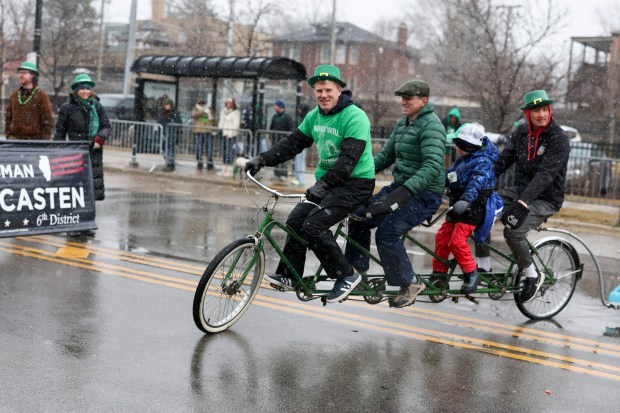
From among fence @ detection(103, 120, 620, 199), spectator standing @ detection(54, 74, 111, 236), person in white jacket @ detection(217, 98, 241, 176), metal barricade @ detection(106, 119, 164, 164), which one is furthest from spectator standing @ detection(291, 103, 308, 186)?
spectator standing @ detection(54, 74, 111, 236)

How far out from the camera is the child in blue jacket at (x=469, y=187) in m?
7.02

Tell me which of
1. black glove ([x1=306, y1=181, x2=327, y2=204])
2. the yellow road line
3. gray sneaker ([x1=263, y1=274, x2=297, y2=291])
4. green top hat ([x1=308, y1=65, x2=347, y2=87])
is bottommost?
the yellow road line

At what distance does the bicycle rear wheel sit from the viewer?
25.5ft

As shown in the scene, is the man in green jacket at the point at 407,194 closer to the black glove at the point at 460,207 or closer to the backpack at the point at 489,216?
the black glove at the point at 460,207

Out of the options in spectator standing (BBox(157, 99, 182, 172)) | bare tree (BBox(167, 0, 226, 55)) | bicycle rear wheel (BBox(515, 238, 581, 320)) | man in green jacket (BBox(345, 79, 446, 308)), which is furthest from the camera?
bare tree (BBox(167, 0, 226, 55))

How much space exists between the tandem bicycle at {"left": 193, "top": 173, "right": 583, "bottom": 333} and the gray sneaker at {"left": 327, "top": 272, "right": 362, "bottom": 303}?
0.29 ft

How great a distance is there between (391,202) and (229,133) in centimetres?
1337

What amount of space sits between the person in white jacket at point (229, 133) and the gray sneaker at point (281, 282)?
1317cm

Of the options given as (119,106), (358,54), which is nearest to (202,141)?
(119,106)

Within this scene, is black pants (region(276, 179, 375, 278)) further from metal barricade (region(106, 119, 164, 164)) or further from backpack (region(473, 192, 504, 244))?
metal barricade (region(106, 119, 164, 164))

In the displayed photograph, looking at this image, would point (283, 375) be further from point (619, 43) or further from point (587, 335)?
point (619, 43)

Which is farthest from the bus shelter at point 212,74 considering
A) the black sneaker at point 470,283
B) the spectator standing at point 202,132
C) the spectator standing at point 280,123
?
the black sneaker at point 470,283

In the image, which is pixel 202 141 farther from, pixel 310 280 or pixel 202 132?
pixel 310 280

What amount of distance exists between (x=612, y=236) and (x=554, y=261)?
6.43 meters
